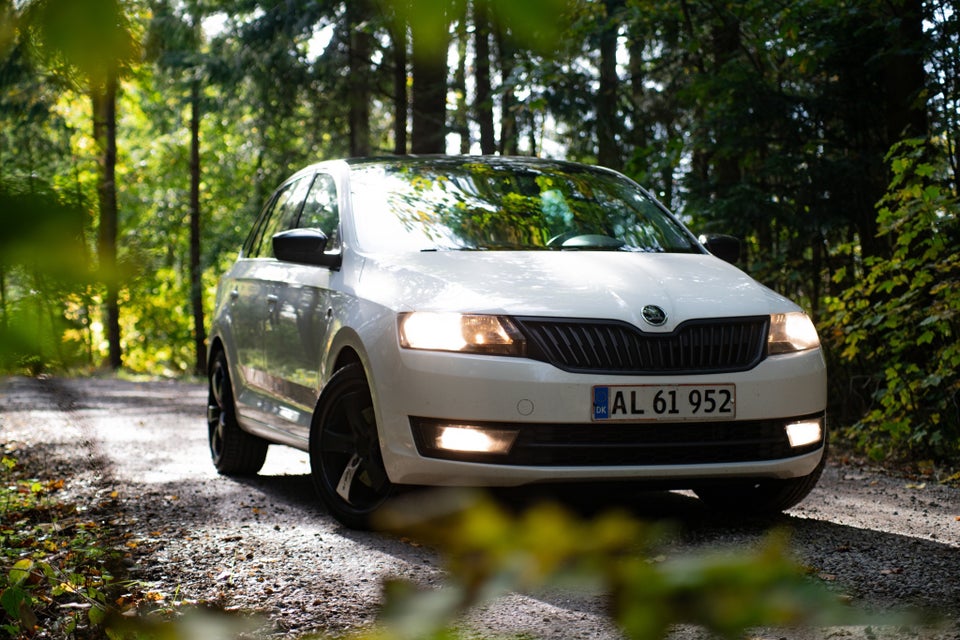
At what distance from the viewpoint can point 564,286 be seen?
4746 millimetres

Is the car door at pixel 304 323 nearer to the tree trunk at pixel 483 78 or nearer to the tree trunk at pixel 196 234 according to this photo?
the tree trunk at pixel 483 78

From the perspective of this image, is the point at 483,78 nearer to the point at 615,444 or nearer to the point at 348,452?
the point at 348,452

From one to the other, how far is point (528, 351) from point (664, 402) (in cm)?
56

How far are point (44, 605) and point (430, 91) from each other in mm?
13476

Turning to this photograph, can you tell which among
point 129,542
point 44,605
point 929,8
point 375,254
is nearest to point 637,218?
point 375,254

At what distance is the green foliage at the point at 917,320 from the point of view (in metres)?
7.71

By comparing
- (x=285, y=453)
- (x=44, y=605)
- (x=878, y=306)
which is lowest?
(x=285, y=453)

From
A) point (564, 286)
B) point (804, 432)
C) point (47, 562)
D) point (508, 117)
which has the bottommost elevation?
point (47, 562)

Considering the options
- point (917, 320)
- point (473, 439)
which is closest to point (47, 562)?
point (473, 439)

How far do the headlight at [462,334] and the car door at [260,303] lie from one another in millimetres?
1862

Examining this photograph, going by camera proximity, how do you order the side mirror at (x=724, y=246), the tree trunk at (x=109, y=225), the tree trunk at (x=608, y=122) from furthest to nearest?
1. the tree trunk at (x=608, y=122)
2. the side mirror at (x=724, y=246)
3. the tree trunk at (x=109, y=225)

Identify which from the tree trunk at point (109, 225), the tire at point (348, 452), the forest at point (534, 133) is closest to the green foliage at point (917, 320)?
the forest at point (534, 133)

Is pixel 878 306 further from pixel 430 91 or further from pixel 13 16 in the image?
pixel 430 91

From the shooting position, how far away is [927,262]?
8.31 metres
